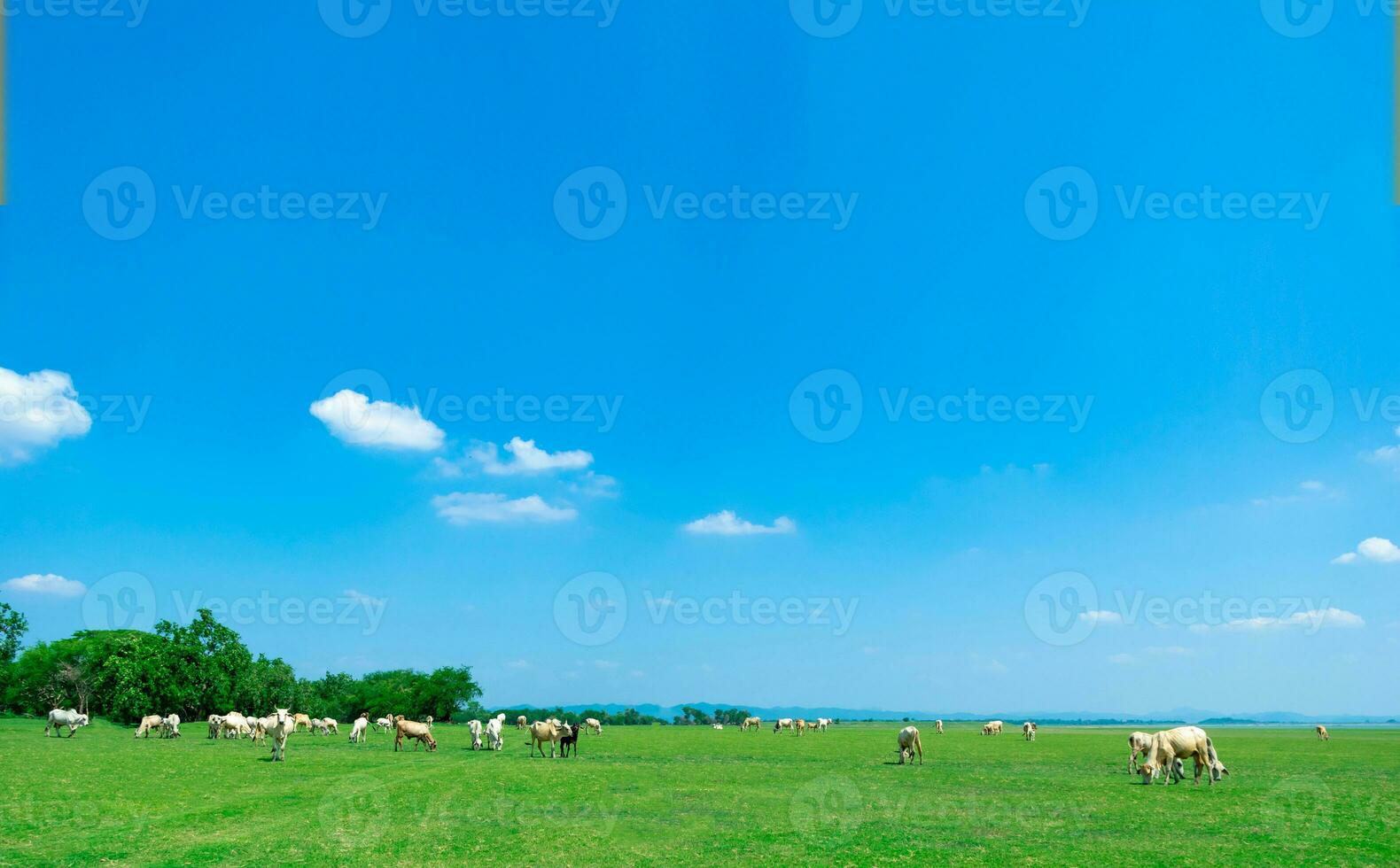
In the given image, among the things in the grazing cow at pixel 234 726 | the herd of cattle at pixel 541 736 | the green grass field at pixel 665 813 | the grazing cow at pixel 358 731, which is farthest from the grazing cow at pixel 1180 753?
the grazing cow at pixel 234 726

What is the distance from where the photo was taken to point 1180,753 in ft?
93.8

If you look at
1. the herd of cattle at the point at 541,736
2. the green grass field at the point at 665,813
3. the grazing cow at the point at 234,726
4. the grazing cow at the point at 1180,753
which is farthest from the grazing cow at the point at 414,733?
the grazing cow at the point at 1180,753

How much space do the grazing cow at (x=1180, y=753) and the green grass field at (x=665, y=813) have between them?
1038mm

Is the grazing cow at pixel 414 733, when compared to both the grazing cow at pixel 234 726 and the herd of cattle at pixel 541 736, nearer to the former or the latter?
the herd of cattle at pixel 541 736

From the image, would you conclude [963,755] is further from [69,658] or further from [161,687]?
[69,658]

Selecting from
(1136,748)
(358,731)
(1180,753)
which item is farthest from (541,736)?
(1180,753)

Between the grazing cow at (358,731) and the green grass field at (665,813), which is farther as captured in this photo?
the grazing cow at (358,731)

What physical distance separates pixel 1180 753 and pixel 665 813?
61.7 ft

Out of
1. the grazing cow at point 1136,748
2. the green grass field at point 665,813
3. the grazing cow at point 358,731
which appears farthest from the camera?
the grazing cow at point 358,731

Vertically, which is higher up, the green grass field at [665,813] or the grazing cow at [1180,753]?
the grazing cow at [1180,753]

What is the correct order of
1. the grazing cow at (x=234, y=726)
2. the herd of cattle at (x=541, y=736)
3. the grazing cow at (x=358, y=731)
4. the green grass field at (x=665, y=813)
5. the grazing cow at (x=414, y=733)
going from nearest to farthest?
1. the green grass field at (x=665, y=813)
2. the herd of cattle at (x=541, y=736)
3. the grazing cow at (x=414, y=733)
4. the grazing cow at (x=358, y=731)
5. the grazing cow at (x=234, y=726)

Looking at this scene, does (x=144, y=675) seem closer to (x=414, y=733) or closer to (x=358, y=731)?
(x=358, y=731)

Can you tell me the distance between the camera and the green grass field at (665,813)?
1566cm

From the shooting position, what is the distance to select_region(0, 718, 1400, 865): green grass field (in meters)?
15.7
